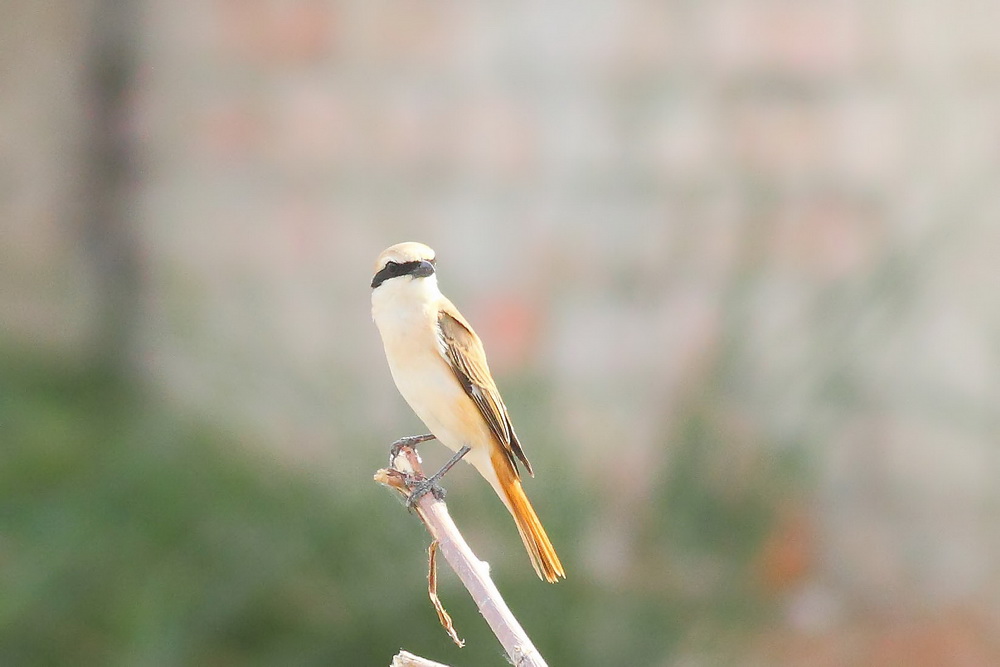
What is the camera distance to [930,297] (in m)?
3.45

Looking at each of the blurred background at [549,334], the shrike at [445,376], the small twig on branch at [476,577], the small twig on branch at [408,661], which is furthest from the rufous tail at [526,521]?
the blurred background at [549,334]

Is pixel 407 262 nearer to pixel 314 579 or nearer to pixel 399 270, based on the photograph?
pixel 399 270

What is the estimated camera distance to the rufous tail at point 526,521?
130 cm

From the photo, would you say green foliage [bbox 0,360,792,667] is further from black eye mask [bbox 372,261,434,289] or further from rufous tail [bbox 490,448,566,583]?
black eye mask [bbox 372,261,434,289]

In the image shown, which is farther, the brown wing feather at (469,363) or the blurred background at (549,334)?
the blurred background at (549,334)

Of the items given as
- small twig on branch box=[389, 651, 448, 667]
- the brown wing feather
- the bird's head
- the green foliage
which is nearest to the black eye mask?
the bird's head

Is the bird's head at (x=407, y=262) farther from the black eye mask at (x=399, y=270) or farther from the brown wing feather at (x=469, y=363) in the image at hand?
the brown wing feather at (x=469, y=363)

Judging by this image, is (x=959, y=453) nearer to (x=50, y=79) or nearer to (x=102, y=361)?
(x=102, y=361)

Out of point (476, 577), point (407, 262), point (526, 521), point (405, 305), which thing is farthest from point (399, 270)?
point (476, 577)

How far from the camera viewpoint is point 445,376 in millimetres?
1614

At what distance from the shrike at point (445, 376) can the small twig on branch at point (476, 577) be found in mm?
203

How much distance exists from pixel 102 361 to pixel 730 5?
2.24m

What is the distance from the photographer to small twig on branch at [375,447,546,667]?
1.04 m

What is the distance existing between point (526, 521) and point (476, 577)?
352mm
